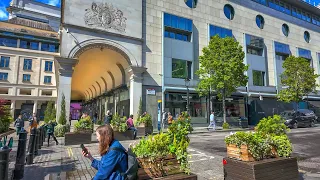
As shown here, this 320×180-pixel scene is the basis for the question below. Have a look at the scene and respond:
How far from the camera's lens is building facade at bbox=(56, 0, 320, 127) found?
1883 cm

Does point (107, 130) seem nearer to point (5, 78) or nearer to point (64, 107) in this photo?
point (64, 107)

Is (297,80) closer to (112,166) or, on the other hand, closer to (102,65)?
(102,65)

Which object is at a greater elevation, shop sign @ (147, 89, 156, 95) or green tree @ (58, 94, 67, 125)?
shop sign @ (147, 89, 156, 95)

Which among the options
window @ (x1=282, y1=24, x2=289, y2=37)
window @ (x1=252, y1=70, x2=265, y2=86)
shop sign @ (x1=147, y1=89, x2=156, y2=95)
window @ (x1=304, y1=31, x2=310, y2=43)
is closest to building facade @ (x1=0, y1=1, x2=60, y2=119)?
shop sign @ (x1=147, y1=89, x2=156, y2=95)

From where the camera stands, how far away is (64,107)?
16.4 metres

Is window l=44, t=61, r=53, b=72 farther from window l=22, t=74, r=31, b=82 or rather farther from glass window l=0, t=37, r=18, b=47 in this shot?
glass window l=0, t=37, r=18, b=47

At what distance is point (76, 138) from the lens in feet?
36.6

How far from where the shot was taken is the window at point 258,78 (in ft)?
94.7

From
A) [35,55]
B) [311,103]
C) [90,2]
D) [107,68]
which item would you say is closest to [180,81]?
[107,68]

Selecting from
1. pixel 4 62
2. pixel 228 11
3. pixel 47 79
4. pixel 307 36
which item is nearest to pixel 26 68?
pixel 4 62

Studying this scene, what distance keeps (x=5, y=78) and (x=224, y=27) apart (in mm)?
46394

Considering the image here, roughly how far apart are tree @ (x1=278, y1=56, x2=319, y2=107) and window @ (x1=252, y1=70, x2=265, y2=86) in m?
2.83

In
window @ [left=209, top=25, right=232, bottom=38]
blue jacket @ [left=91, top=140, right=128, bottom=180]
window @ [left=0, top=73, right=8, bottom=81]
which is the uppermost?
window @ [left=209, top=25, right=232, bottom=38]

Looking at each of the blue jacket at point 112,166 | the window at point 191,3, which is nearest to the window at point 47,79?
the window at point 191,3
